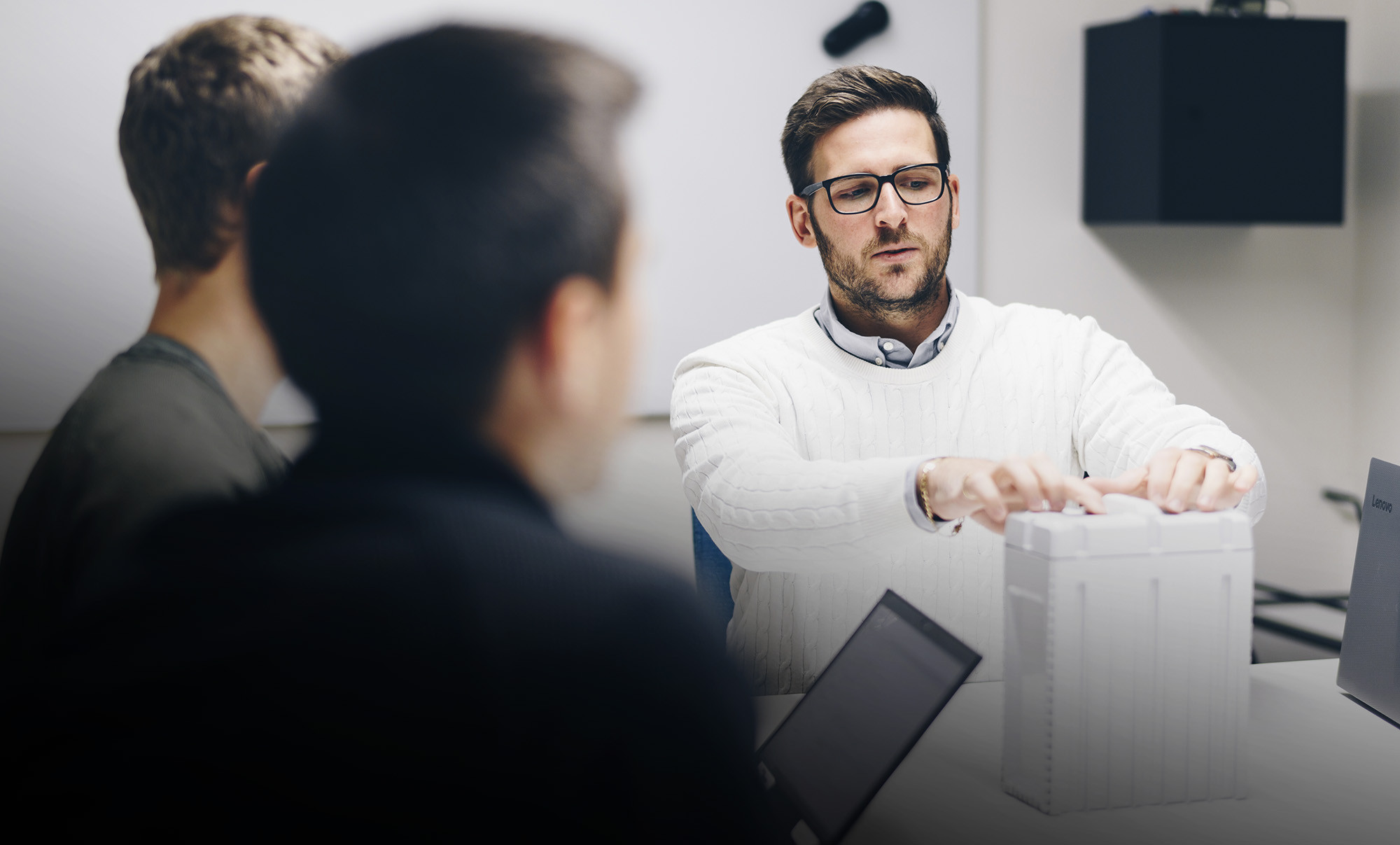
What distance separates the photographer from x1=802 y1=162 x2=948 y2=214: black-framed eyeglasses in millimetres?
1572

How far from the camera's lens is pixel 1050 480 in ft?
2.57

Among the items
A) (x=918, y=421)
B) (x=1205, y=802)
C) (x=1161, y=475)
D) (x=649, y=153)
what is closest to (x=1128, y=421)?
(x=918, y=421)

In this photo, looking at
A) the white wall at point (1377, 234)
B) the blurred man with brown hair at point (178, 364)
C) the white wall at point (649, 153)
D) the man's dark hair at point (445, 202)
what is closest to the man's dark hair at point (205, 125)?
the blurred man with brown hair at point (178, 364)

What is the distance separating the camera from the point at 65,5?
194cm

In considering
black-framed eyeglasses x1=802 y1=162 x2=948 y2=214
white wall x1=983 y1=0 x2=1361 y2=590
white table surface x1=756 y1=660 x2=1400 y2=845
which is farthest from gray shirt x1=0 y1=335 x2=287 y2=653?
white wall x1=983 y1=0 x2=1361 y2=590

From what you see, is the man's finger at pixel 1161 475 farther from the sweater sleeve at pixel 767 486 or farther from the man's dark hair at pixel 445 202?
the man's dark hair at pixel 445 202

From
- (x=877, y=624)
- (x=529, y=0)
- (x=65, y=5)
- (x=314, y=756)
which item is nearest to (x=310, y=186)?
(x=314, y=756)

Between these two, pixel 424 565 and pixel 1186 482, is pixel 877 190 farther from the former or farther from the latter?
pixel 424 565

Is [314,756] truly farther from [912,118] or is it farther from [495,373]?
[912,118]

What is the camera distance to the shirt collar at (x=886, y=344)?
1.58 meters

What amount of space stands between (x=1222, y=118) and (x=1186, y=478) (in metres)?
1.69

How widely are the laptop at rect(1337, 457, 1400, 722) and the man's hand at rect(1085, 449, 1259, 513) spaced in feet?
0.47

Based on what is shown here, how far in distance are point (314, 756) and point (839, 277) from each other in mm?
1334

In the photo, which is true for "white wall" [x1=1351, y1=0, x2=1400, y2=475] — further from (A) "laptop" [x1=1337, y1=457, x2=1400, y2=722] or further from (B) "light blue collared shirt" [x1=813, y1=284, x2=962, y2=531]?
(A) "laptop" [x1=1337, y1=457, x2=1400, y2=722]
